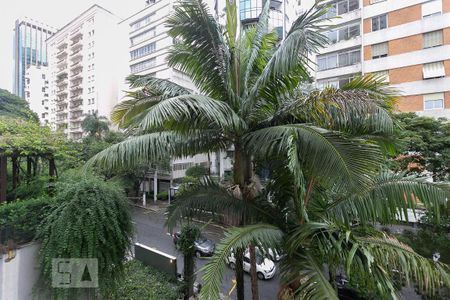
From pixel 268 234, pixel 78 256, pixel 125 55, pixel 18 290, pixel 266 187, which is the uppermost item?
pixel 125 55

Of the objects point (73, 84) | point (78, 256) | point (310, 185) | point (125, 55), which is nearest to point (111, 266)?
point (78, 256)

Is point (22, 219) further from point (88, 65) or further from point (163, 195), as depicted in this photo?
point (88, 65)

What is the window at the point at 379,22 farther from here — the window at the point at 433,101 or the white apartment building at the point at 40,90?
the white apartment building at the point at 40,90

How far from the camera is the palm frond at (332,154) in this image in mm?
3191

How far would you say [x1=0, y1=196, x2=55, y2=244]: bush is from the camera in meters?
5.62

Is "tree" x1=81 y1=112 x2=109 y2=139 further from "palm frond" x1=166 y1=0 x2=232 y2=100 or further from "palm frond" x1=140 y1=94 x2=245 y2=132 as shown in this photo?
"palm frond" x1=140 y1=94 x2=245 y2=132

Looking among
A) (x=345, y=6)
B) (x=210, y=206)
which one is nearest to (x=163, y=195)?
(x=345, y=6)

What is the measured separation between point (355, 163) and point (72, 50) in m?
55.5

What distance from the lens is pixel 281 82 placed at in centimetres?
461

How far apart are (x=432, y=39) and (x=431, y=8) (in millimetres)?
2049

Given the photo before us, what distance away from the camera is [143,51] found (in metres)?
35.1

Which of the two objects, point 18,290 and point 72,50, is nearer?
point 18,290

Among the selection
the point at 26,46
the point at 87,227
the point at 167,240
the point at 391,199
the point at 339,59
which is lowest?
the point at 167,240

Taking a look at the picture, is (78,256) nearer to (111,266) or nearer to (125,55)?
(111,266)
